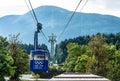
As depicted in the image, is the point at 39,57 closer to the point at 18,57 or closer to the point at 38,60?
the point at 38,60

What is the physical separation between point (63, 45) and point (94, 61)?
106m

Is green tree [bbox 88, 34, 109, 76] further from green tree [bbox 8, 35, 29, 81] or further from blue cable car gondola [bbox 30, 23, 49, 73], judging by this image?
blue cable car gondola [bbox 30, 23, 49, 73]

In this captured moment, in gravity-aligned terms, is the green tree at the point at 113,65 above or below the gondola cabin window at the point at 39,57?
below

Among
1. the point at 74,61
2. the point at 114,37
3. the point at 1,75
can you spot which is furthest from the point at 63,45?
the point at 1,75

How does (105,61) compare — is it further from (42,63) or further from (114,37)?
(114,37)

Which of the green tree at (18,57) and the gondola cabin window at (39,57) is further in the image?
the green tree at (18,57)

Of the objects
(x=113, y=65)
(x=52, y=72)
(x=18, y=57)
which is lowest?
(x=52, y=72)

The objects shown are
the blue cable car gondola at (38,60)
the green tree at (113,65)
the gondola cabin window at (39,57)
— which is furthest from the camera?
the green tree at (113,65)

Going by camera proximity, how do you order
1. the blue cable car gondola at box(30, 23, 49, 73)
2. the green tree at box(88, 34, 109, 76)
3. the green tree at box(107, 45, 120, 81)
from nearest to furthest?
the blue cable car gondola at box(30, 23, 49, 73) → the green tree at box(88, 34, 109, 76) → the green tree at box(107, 45, 120, 81)

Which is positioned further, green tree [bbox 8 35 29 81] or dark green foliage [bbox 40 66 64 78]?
dark green foliage [bbox 40 66 64 78]

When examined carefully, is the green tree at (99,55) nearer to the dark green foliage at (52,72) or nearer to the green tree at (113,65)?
the green tree at (113,65)

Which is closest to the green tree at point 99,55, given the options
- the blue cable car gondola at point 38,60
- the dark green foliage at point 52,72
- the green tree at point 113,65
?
the green tree at point 113,65

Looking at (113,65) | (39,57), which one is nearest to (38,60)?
(39,57)

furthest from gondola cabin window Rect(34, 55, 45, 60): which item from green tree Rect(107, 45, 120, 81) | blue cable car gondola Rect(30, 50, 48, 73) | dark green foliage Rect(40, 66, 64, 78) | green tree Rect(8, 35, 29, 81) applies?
dark green foliage Rect(40, 66, 64, 78)
